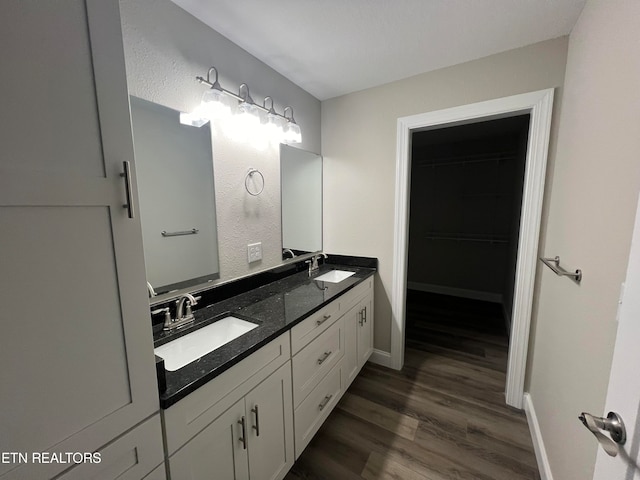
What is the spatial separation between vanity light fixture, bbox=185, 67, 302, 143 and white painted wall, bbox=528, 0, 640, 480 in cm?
156

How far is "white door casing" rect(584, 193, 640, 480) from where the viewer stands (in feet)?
1.58

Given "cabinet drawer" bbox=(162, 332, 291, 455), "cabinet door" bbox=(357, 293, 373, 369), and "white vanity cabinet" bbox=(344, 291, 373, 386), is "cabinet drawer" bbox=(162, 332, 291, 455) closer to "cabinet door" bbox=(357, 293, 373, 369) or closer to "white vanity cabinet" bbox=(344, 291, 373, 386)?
"white vanity cabinet" bbox=(344, 291, 373, 386)

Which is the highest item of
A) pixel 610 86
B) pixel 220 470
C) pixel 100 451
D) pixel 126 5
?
pixel 126 5

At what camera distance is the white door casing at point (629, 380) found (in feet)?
1.58

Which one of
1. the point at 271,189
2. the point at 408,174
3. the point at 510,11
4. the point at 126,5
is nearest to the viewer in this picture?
the point at 126,5

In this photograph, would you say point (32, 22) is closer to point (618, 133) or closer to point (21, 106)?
point (21, 106)

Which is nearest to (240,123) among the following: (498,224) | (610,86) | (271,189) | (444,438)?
(271,189)

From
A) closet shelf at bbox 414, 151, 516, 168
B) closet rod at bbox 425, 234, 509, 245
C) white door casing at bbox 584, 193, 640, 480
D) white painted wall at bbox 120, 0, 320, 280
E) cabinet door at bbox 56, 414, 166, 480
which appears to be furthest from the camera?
closet rod at bbox 425, 234, 509, 245

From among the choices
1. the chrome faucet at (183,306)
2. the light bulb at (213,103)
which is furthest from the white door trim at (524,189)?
the chrome faucet at (183,306)

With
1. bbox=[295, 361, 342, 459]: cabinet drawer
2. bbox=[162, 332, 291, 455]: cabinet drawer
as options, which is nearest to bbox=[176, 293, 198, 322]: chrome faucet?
bbox=[162, 332, 291, 455]: cabinet drawer

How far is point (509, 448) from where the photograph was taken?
5.08ft

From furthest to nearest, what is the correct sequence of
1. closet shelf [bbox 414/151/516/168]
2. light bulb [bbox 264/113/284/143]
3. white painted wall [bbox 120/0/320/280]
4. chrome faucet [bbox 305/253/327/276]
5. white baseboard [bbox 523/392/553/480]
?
1. closet shelf [bbox 414/151/516/168]
2. chrome faucet [bbox 305/253/327/276]
3. light bulb [bbox 264/113/284/143]
4. white baseboard [bbox 523/392/553/480]
5. white painted wall [bbox 120/0/320/280]

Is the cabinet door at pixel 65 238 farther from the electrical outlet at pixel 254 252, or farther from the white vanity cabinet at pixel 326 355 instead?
the electrical outlet at pixel 254 252

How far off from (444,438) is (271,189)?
1967 millimetres
